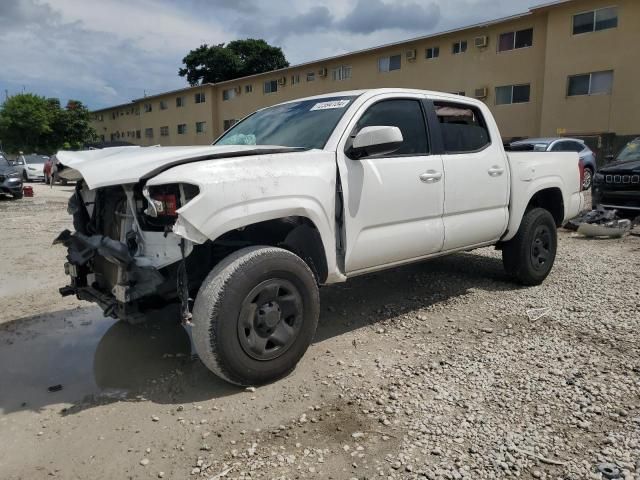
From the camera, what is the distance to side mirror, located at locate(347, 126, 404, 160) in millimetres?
3338

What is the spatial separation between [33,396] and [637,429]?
3.52m

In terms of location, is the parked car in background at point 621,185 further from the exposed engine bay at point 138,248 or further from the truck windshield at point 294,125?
the exposed engine bay at point 138,248

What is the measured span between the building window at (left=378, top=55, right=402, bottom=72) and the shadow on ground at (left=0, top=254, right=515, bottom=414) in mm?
24745

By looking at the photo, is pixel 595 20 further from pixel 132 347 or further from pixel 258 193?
pixel 132 347

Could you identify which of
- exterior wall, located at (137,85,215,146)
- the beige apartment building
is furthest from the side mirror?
exterior wall, located at (137,85,215,146)

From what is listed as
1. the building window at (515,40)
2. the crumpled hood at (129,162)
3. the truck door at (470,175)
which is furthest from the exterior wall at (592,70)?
the crumpled hood at (129,162)

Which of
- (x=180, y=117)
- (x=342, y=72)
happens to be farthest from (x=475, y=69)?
(x=180, y=117)

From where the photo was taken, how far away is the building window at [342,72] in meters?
30.8

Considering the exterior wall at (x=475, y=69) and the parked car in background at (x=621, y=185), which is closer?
the parked car in background at (x=621, y=185)

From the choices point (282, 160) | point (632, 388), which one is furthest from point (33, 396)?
point (632, 388)

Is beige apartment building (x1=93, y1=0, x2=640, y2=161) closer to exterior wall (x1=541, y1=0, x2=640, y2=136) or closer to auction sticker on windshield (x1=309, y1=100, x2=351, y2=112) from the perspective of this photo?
exterior wall (x1=541, y1=0, x2=640, y2=136)

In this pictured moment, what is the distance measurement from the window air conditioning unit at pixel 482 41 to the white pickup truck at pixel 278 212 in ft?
71.4

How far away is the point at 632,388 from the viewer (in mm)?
3104

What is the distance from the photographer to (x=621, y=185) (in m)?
9.17
